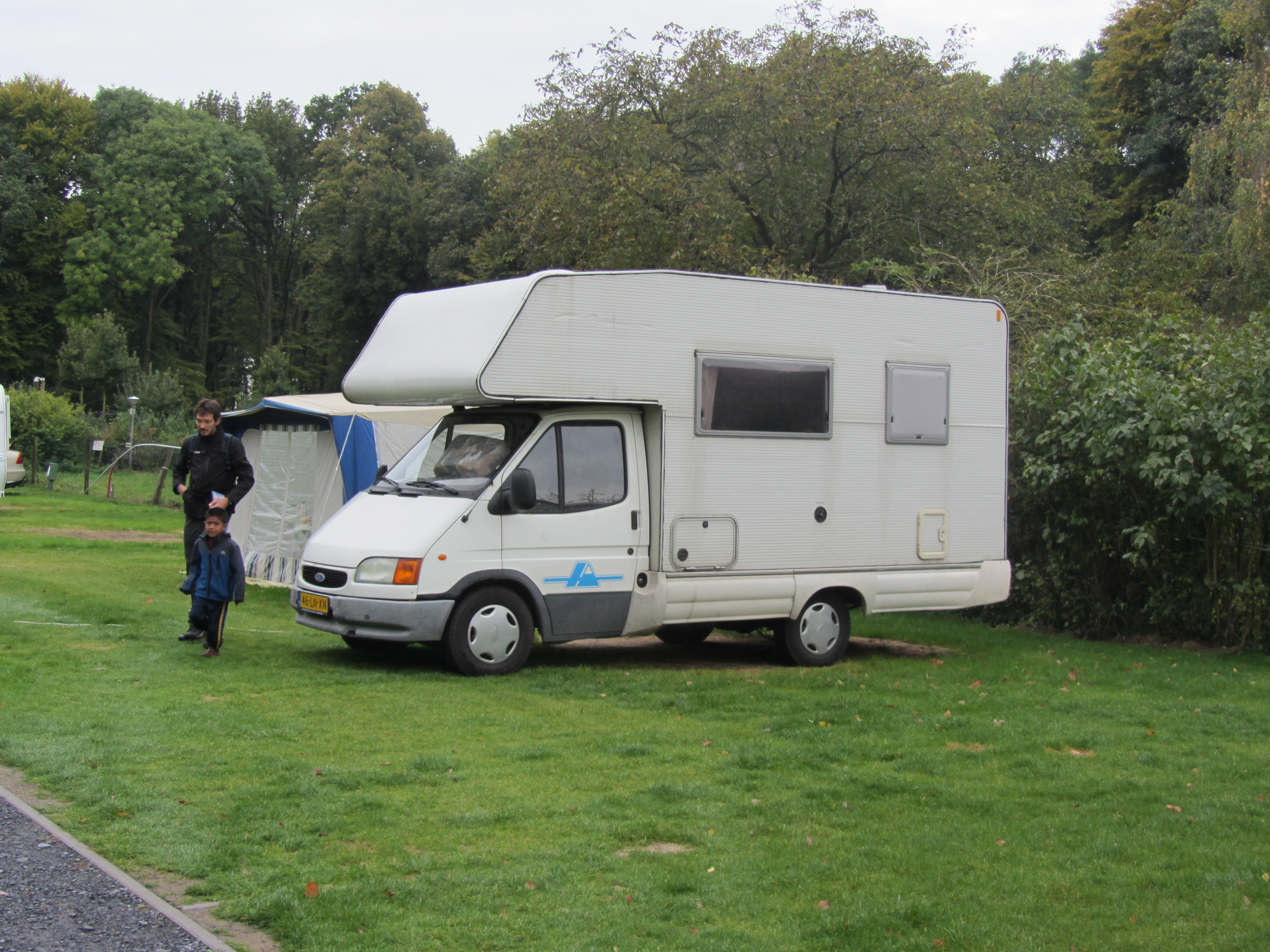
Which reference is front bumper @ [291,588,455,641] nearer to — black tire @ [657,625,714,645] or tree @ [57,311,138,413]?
black tire @ [657,625,714,645]

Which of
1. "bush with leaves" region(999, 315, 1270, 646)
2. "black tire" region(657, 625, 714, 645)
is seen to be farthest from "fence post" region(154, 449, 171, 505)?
"bush with leaves" region(999, 315, 1270, 646)

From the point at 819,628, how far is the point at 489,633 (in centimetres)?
290

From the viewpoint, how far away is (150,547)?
19891 millimetres

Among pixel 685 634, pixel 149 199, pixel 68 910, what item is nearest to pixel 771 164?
pixel 685 634

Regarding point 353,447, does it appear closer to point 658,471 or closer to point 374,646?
point 374,646

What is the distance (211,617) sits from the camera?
10.1 meters

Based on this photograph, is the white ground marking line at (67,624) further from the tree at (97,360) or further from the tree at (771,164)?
the tree at (97,360)

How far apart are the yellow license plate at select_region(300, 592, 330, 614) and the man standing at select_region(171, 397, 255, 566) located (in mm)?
912

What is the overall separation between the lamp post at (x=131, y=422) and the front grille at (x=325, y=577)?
91.0 feet

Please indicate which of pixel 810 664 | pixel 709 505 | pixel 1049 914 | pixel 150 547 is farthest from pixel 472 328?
pixel 150 547

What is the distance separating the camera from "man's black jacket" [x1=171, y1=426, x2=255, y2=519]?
10.4 m

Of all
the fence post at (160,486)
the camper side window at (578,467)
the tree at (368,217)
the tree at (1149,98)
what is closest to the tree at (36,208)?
the tree at (368,217)

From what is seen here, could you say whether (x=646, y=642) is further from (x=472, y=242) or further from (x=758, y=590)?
(x=472, y=242)

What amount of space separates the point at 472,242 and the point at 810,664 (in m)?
39.2
